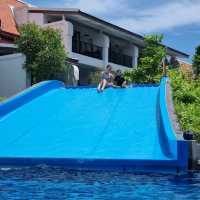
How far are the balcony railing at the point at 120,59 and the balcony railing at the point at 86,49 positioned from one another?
83.8 inches

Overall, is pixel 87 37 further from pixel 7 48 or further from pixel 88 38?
pixel 7 48

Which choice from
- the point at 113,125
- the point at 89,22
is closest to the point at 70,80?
the point at 89,22

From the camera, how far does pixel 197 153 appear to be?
1084 cm

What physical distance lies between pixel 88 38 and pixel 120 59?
14.2 feet

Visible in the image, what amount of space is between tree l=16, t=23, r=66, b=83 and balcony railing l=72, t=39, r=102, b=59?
792 centimetres

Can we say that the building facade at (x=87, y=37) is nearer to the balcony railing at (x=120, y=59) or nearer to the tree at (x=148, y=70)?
the balcony railing at (x=120, y=59)

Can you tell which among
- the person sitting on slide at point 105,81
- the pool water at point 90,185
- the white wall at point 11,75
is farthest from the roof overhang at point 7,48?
the pool water at point 90,185

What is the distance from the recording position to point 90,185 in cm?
923

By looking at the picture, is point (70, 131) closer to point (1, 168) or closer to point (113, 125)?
point (113, 125)

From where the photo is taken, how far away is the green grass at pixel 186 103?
45.2 ft

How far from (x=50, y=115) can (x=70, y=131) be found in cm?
210

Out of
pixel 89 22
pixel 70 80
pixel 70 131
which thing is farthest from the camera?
pixel 89 22

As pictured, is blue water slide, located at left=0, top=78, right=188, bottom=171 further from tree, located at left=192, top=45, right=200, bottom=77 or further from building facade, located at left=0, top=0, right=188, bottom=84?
tree, located at left=192, top=45, right=200, bottom=77

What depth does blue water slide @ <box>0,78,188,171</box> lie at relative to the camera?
1099cm
